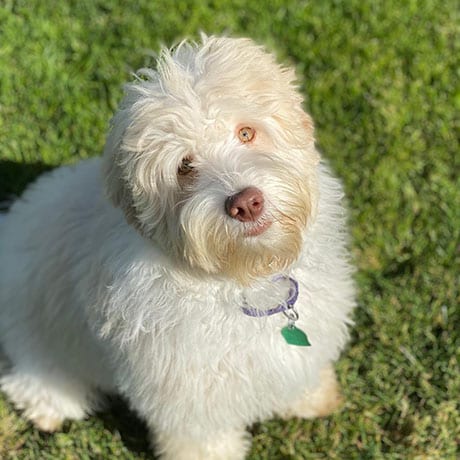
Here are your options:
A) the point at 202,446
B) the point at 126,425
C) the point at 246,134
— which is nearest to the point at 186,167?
the point at 246,134

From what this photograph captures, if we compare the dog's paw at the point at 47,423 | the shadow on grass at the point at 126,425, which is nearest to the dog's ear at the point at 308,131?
the shadow on grass at the point at 126,425

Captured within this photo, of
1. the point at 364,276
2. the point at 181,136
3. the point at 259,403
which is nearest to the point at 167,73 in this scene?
the point at 181,136

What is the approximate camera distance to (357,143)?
5.00m

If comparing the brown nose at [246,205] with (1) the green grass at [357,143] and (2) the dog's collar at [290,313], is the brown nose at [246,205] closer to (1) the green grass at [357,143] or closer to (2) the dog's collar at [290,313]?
(2) the dog's collar at [290,313]

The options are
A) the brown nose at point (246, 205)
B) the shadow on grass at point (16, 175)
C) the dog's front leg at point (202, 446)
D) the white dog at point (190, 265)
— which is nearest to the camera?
the brown nose at point (246, 205)

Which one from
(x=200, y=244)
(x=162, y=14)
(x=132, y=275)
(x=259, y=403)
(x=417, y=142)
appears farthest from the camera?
(x=162, y=14)

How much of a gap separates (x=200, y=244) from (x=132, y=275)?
0.47 meters

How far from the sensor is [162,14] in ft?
18.2

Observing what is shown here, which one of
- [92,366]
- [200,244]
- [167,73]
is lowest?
[92,366]

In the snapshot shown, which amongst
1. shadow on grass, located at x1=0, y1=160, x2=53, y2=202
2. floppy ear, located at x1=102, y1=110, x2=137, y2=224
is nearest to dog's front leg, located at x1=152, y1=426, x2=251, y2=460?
floppy ear, located at x1=102, y1=110, x2=137, y2=224

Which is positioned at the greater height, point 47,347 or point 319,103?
point 319,103

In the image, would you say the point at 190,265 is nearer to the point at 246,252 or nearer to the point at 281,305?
the point at 246,252

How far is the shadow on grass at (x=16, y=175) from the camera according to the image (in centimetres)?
493

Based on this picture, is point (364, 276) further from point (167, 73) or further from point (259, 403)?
point (167, 73)
